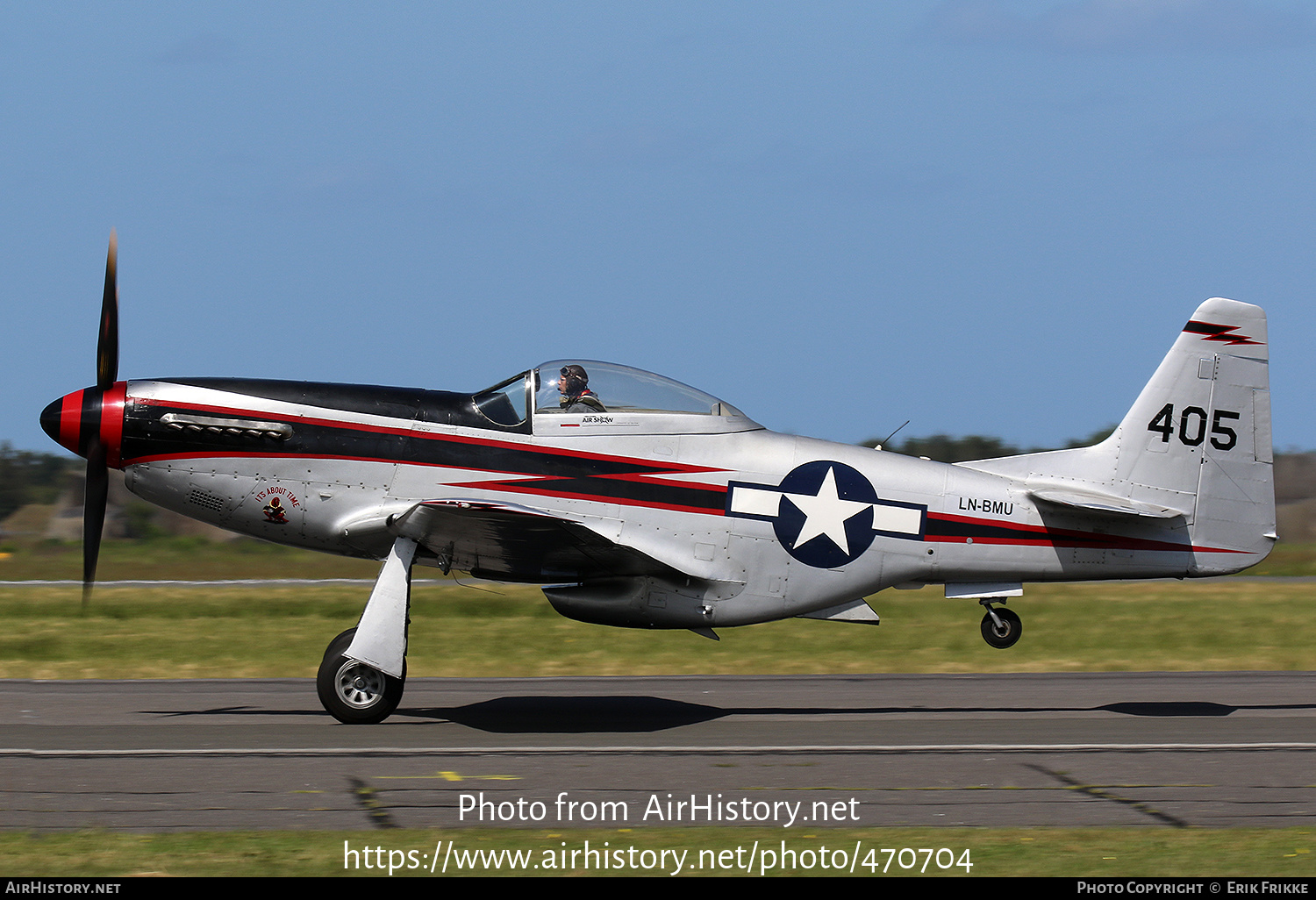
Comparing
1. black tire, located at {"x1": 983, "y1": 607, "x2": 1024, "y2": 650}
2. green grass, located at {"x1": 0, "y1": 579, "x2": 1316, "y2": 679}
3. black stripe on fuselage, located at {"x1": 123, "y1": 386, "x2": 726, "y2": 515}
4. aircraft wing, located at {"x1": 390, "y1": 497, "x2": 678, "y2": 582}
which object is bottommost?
green grass, located at {"x1": 0, "y1": 579, "x2": 1316, "y2": 679}

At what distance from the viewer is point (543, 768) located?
8.80 meters

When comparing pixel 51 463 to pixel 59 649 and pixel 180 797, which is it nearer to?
pixel 59 649

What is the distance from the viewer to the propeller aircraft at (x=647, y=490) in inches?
415

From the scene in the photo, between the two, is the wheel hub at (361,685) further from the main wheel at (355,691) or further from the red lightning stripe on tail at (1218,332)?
the red lightning stripe on tail at (1218,332)

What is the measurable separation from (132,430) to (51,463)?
29.0 metres

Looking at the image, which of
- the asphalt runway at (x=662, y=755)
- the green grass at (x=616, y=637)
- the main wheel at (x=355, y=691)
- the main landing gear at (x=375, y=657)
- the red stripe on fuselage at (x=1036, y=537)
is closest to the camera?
the asphalt runway at (x=662, y=755)

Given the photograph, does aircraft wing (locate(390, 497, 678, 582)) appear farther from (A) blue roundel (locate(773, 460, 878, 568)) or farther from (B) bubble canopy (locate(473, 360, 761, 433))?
(A) blue roundel (locate(773, 460, 878, 568))

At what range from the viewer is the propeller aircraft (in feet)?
34.6

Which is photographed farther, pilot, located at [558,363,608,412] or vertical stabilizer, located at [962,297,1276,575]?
vertical stabilizer, located at [962,297,1276,575]

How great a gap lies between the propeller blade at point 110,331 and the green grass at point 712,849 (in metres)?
5.06

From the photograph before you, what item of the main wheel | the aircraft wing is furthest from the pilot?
the main wheel

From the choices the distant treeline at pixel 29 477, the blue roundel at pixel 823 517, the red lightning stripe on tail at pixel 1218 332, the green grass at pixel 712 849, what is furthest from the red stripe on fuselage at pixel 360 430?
the distant treeline at pixel 29 477

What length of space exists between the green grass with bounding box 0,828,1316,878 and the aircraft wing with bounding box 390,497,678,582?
10.6 ft

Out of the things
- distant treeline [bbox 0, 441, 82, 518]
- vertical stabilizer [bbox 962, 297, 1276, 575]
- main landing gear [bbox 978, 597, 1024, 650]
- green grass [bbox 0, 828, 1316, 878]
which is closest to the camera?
green grass [bbox 0, 828, 1316, 878]
